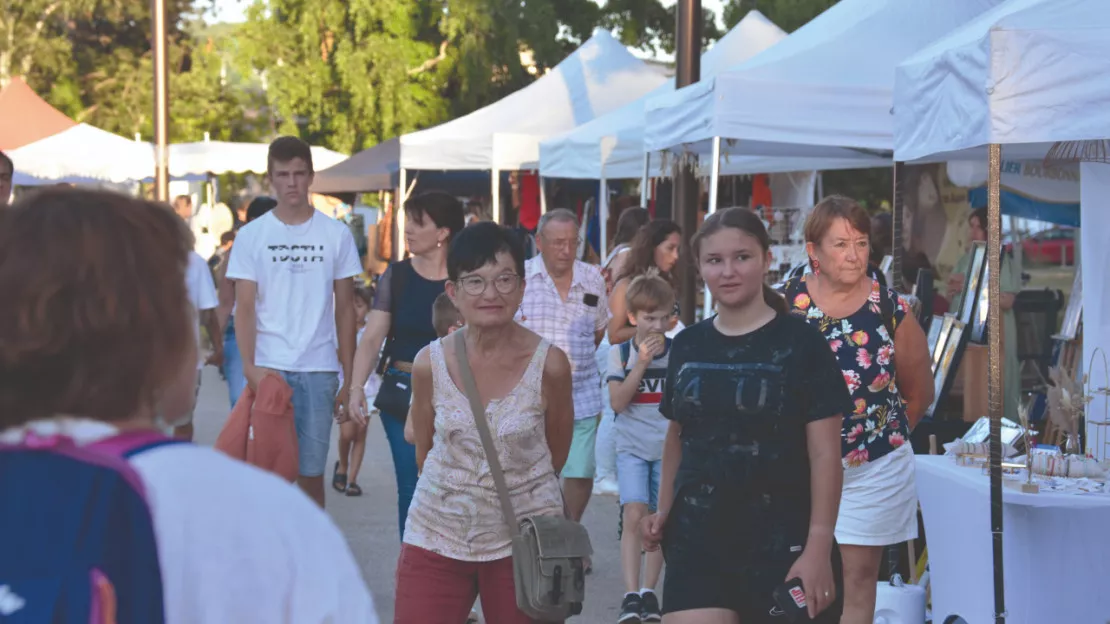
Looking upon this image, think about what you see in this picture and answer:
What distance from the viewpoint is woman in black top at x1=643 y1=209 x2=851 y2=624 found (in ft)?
12.2

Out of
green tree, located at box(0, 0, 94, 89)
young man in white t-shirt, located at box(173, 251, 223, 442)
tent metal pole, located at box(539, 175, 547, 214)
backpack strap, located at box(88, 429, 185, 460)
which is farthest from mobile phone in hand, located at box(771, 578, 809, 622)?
green tree, located at box(0, 0, 94, 89)

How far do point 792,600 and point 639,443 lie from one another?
285 centimetres

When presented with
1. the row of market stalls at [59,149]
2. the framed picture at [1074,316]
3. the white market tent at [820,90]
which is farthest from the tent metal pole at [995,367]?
the row of market stalls at [59,149]

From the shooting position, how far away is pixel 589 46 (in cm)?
2092

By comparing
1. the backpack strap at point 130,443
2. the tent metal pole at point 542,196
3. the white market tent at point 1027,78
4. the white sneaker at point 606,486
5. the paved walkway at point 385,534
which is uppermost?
the tent metal pole at point 542,196

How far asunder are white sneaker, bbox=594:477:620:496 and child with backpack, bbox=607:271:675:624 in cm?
134

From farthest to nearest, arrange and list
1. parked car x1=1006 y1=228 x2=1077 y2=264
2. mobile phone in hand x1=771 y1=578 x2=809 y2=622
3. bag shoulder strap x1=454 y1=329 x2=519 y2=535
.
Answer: parked car x1=1006 y1=228 x2=1077 y2=264, bag shoulder strap x1=454 y1=329 x2=519 y2=535, mobile phone in hand x1=771 y1=578 x2=809 y2=622

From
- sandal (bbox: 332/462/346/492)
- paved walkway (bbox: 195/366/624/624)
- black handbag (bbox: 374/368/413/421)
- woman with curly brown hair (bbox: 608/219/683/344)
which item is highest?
woman with curly brown hair (bbox: 608/219/683/344)

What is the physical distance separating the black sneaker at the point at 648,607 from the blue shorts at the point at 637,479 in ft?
1.34

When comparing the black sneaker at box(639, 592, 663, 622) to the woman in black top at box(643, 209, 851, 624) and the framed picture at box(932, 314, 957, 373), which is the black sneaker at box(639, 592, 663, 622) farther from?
the woman in black top at box(643, 209, 851, 624)

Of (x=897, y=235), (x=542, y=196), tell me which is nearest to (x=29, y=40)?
(x=542, y=196)

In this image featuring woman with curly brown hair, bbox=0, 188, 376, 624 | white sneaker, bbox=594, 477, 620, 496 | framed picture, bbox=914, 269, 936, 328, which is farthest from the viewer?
framed picture, bbox=914, 269, 936, 328

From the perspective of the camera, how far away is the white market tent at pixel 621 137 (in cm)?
1421

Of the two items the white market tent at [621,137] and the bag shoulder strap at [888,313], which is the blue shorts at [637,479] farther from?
the white market tent at [621,137]
